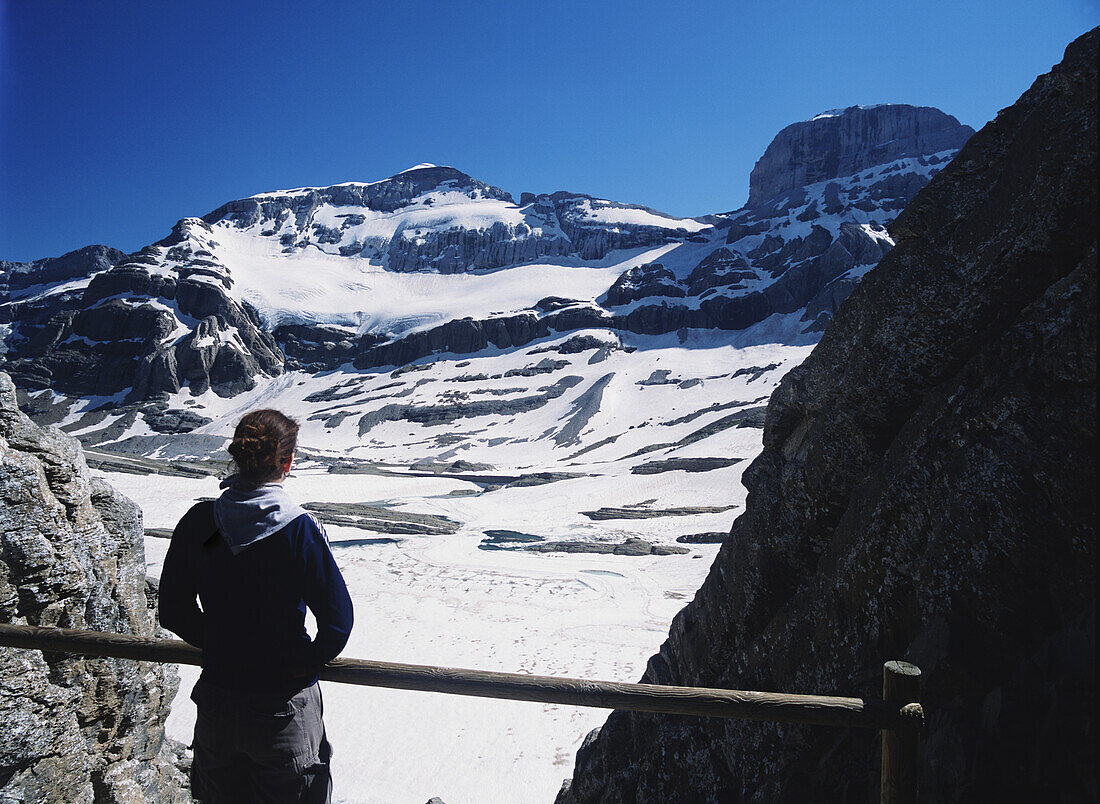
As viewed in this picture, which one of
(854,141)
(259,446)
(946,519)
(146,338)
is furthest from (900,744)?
(854,141)

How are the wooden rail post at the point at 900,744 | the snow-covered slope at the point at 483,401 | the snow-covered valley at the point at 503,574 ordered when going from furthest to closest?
the snow-covered slope at the point at 483,401
the snow-covered valley at the point at 503,574
the wooden rail post at the point at 900,744

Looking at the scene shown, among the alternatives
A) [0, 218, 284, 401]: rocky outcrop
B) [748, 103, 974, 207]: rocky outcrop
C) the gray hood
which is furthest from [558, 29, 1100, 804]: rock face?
[748, 103, 974, 207]: rocky outcrop

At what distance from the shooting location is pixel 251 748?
9.50 feet

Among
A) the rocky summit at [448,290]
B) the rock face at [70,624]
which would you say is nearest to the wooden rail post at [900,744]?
the rock face at [70,624]

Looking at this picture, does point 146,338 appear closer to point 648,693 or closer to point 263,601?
point 263,601

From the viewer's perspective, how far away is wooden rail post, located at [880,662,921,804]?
2805 mm

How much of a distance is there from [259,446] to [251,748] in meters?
1.43

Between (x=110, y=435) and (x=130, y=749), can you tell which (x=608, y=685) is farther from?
(x=110, y=435)

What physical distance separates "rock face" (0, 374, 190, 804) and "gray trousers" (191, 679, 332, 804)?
2.32 meters

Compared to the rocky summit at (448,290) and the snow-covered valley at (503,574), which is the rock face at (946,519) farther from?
the rocky summit at (448,290)

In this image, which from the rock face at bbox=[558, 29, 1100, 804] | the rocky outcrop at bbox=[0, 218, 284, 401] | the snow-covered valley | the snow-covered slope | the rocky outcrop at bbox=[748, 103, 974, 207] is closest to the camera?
the rock face at bbox=[558, 29, 1100, 804]

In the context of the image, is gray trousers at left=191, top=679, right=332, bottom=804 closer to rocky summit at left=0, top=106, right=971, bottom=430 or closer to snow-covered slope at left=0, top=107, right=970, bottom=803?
snow-covered slope at left=0, top=107, right=970, bottom=803

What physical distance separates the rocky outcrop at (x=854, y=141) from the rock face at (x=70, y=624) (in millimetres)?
204259

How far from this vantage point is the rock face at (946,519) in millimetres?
3107
